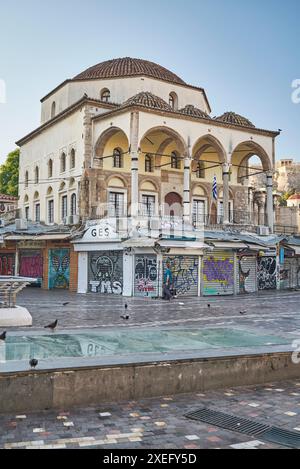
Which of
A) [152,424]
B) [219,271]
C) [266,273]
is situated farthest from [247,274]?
[152,424]

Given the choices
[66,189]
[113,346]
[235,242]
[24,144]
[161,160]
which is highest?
[24,144]

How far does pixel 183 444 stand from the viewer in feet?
14.8

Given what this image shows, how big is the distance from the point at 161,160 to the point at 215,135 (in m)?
4.00

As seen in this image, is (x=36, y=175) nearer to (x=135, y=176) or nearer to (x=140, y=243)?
(x=135, y=176)

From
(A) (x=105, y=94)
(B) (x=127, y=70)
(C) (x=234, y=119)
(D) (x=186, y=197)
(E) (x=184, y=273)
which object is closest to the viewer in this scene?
(E) (x=184, y=273)

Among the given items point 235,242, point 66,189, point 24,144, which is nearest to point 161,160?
point 66,189

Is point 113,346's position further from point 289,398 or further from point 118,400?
point 289,398

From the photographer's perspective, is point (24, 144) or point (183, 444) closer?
point (183, 444)

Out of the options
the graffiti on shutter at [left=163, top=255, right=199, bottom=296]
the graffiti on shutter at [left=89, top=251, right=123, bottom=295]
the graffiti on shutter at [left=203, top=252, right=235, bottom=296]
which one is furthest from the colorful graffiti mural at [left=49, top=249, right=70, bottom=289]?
the graffiti on shutter at [left=203, top=252, right=235, bottom=296]

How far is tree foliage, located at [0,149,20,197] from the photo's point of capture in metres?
47.9

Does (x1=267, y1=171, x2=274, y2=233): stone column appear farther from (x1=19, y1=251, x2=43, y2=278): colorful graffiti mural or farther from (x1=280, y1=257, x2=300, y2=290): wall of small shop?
(x1=19, y1=251, x2=43, y2=278): colorful graffiti mural

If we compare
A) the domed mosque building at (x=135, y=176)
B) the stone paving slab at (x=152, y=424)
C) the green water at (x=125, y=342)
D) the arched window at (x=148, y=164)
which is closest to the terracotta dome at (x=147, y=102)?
the domed mosque building at (x=135, y=176)

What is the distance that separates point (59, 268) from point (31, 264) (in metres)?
2.59

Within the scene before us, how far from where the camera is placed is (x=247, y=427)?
505 cm
